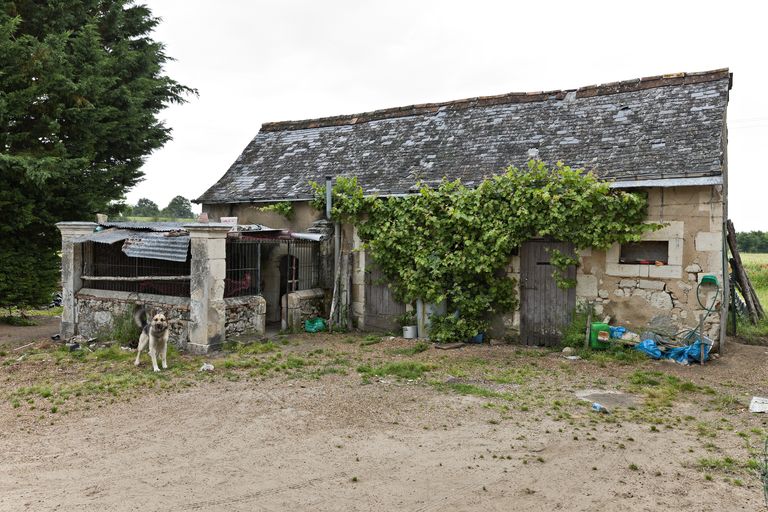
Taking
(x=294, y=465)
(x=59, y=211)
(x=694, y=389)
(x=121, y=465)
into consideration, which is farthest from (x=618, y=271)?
(x=59, y=211)

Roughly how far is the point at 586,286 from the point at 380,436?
19.7ft

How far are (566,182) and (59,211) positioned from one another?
1297 cm

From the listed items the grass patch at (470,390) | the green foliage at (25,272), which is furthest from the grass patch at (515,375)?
the green foliage at (25,272)

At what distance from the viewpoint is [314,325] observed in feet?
39.8

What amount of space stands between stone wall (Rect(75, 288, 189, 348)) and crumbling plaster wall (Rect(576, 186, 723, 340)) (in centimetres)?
778

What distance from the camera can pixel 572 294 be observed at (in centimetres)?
1021

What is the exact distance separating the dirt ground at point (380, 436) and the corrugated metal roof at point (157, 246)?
2.07m

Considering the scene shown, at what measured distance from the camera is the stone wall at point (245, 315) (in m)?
10.4

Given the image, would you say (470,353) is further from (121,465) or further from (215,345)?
(121,465)

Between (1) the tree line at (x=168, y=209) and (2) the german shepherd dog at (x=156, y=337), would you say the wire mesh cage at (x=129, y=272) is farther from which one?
(1) the tree line at (x=168, y=209)

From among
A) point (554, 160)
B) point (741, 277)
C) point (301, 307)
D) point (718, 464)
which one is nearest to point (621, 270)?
point (554, 160)

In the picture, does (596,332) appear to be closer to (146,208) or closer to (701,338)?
(701,338)

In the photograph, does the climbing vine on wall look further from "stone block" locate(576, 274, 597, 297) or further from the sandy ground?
the sandy ground

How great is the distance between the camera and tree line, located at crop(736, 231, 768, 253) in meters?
48.2
